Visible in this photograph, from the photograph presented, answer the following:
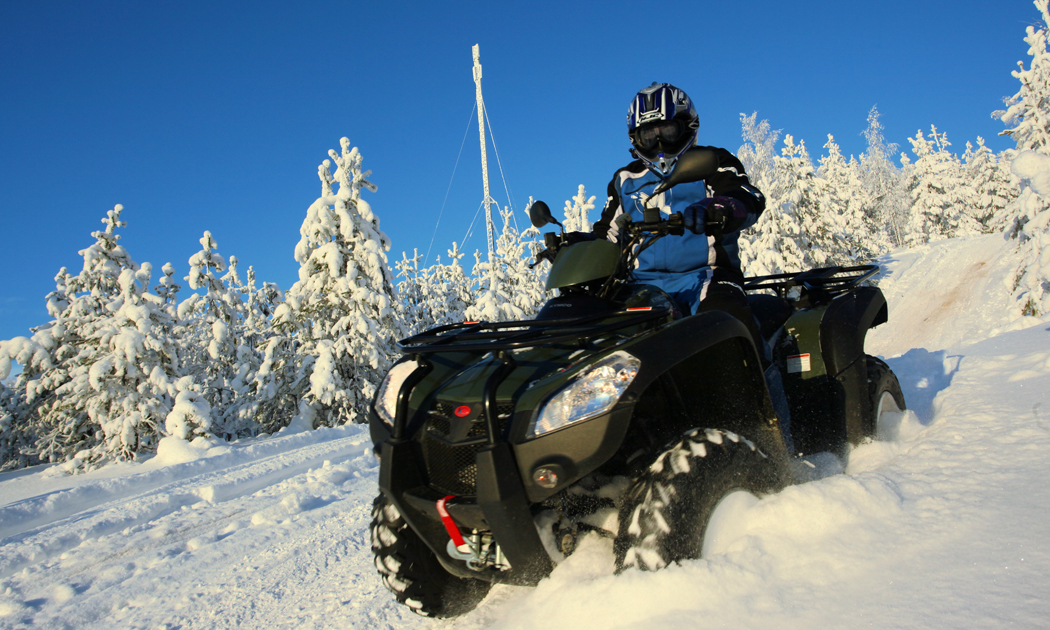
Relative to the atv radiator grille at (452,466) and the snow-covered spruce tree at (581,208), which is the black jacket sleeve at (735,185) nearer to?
the atv radiator grille at (452,466)

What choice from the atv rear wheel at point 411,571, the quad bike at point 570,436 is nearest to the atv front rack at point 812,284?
the quad bike at point 570,436

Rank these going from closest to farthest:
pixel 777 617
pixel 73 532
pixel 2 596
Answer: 1. pixel 777 617
2. pixel 2 596
3. pixel 73 532

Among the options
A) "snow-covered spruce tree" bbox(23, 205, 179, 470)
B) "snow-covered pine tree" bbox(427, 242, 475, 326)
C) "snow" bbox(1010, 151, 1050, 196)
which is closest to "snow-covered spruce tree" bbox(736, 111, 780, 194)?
"snow-covered pine tree" bbox(427, 242, 475, 326)

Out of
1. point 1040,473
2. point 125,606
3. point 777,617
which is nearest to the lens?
point 777,617

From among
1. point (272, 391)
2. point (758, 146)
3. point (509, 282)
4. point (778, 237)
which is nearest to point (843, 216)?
point (758, 146)

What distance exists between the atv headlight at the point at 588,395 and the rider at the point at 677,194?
143cm

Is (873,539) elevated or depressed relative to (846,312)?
depressed

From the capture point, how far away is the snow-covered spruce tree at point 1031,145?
56.0 ft

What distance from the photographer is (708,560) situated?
6.43 ft

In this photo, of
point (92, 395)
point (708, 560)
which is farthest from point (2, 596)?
point (92, 395)

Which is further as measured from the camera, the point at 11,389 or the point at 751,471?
the point at 11,389

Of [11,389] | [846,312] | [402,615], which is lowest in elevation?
[402,615]

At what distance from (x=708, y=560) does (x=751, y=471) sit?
1.44 feet

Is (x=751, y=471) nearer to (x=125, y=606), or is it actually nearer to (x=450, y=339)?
(x=450, y=339)
